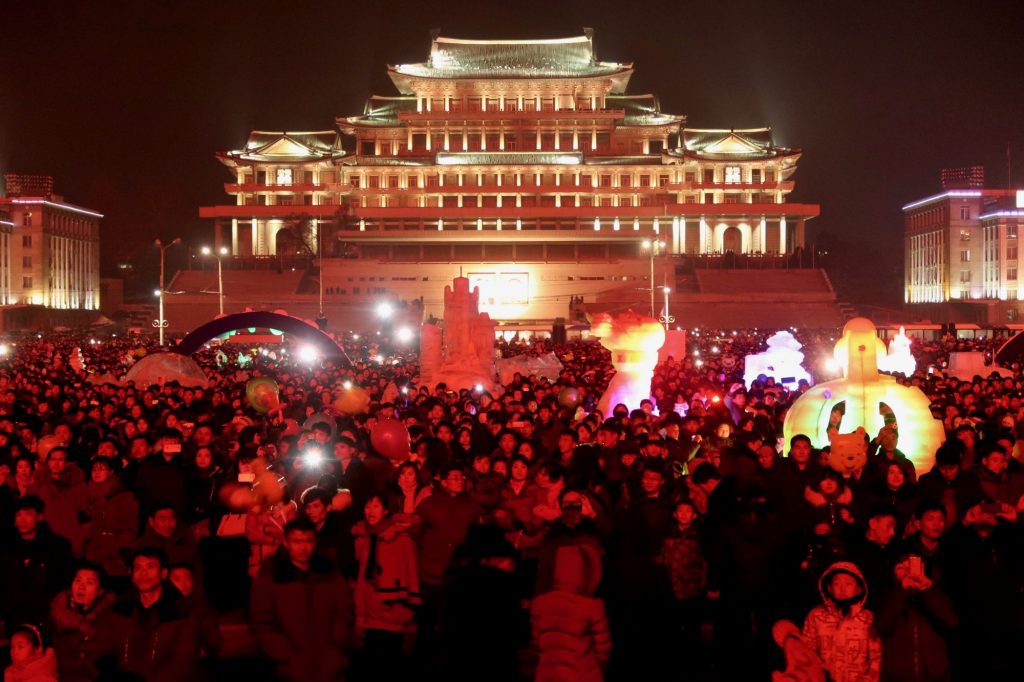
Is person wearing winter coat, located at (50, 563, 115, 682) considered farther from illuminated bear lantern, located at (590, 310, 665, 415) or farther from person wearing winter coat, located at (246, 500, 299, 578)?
illuminated bear lantern, located at (590, 310, 665, 415)

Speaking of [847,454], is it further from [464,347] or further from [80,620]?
[464,347]

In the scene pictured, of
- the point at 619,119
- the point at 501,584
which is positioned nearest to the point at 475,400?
the point at 501,584

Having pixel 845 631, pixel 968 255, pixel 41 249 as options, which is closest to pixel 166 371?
pixel 845 631

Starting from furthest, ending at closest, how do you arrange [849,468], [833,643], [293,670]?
[849,468] < [293,670] < [833,643]

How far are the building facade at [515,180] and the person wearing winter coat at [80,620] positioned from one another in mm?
51355

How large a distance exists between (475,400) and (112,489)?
7.61 m

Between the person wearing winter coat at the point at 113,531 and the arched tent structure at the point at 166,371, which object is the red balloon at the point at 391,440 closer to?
the person wearing winter coat at the point at 113,531

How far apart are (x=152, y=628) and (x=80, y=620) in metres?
0.53

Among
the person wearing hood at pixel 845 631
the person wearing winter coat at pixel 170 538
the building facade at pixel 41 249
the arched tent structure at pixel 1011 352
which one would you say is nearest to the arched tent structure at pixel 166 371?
the person wearing winter coat at pixel 170 538

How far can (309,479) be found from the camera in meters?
8.33

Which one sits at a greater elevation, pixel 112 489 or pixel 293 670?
pixel 112 489

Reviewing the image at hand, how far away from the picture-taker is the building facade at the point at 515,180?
5819 cm

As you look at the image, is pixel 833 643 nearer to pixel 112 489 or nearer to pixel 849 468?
pixel 849 468

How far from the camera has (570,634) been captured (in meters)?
5.57
